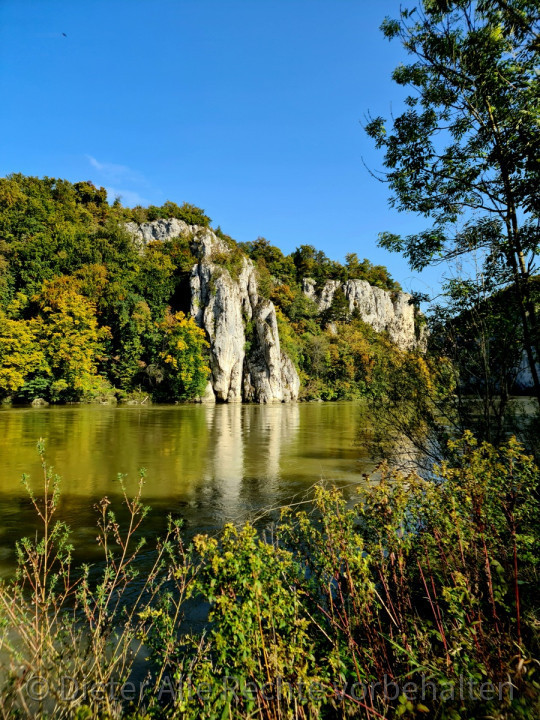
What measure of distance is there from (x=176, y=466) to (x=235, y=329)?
3383 cm

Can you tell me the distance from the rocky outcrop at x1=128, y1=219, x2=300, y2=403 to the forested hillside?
1.31 meters

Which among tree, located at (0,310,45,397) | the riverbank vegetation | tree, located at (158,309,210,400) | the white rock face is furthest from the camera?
the white rock face

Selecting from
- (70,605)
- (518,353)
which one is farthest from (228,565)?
(518,353)

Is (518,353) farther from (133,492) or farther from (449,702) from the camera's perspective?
(133,492)

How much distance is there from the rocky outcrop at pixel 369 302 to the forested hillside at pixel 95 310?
20431mm

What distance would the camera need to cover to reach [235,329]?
4409 centimetres

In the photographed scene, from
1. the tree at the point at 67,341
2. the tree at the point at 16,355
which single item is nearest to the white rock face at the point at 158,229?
the tree at the point at 67,341

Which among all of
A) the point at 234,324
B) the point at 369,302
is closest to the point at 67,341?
the point at 234,324

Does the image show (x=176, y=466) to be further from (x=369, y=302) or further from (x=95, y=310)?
(x=369, y=302)

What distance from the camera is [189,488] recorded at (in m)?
8.80

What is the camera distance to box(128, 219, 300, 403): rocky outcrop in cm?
4256

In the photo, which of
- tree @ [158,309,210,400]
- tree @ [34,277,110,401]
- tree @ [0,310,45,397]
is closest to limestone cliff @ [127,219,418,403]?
tree @ [158,309,210,400]

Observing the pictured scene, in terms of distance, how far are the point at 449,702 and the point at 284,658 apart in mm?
854

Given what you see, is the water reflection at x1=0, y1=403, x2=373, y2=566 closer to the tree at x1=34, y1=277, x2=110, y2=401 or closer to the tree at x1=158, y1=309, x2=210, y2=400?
the tree at x1=34, y1=277, x2=110, y2=401
